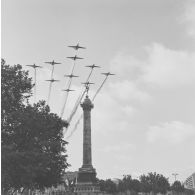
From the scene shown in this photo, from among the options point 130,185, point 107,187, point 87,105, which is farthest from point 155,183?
point 87,105

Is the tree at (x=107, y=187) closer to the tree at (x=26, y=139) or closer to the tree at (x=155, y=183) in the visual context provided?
the tree at (x=155, y=183)

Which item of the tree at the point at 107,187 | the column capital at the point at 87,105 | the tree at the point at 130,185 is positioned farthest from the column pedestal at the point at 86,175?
the tree at the point at 130,185

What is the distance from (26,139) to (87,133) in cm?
5112

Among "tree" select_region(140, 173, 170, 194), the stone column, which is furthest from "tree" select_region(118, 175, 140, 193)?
the stone column

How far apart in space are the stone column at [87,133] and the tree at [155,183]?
160ft

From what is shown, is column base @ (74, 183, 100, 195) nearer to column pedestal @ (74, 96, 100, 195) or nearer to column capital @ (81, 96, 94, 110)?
column pedestal @ (74, 96, 100, 195)

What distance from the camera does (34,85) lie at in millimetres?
37469

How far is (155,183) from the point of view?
12912 cm

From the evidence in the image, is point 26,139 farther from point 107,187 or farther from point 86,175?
point 107,187

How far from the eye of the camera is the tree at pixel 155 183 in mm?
127512

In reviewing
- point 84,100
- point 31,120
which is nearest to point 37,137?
point 31,120

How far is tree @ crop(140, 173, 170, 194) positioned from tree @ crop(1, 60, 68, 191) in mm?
94534

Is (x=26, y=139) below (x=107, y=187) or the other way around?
the other way around

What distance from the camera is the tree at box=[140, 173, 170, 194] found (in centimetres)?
Result: 12751
